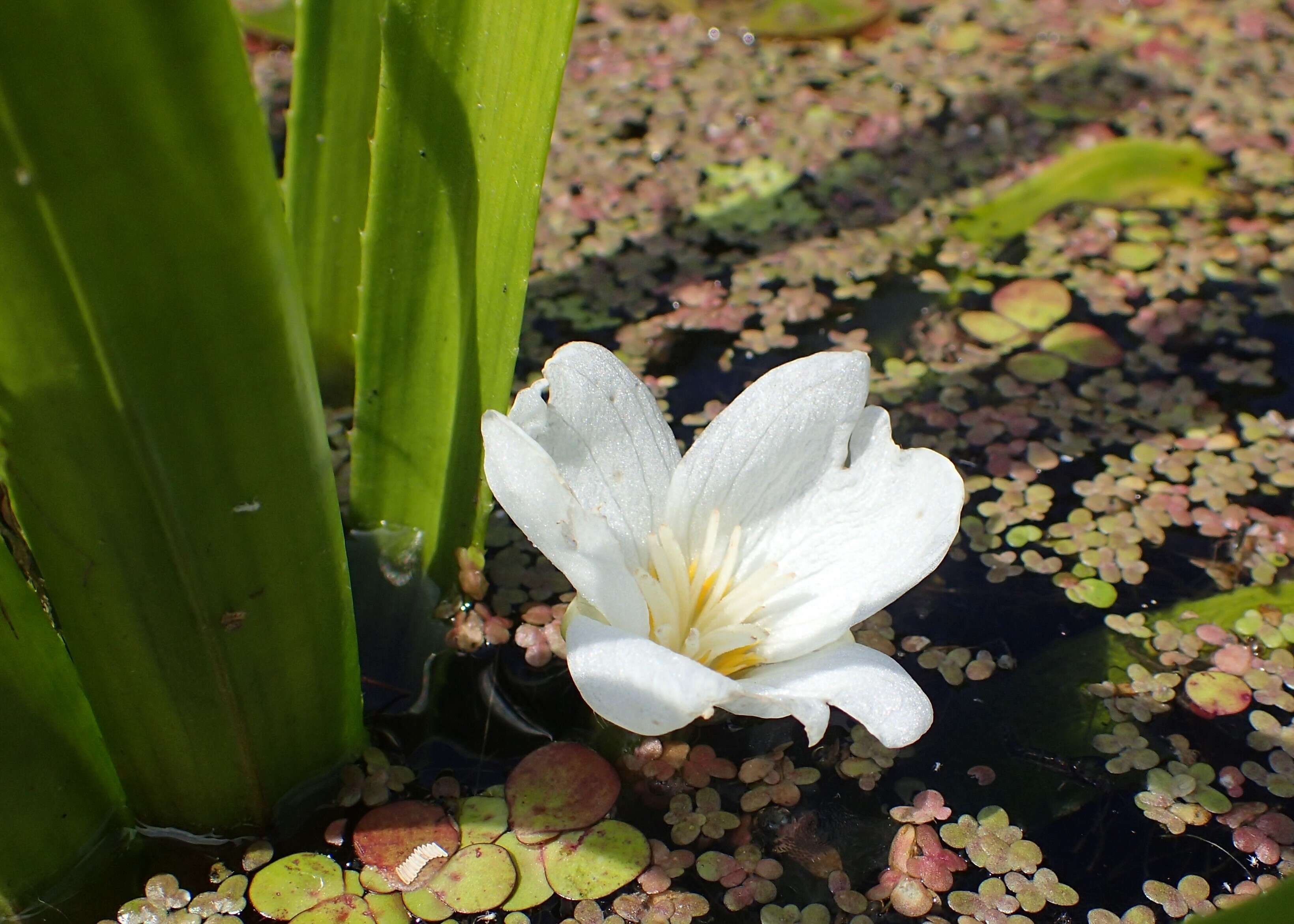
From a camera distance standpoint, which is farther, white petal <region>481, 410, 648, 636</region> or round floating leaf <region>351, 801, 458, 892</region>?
round floating leaf <region>351, 801, 458, 892</region>

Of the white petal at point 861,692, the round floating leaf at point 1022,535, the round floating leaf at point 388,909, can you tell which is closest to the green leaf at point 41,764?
the round floating leaf at point 388,909

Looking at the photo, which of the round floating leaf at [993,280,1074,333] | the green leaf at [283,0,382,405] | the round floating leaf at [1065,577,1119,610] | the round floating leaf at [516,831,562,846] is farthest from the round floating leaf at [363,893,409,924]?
the round floating leaf at [993,280,1074,333]

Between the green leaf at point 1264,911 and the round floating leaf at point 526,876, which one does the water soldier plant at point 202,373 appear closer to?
the round floating leaf at point 526,876

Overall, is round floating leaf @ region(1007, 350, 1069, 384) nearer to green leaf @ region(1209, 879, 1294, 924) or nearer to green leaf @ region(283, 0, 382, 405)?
green leaf @ region(283, 0, 382, 405)

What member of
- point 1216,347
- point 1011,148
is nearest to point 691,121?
point 1011,148

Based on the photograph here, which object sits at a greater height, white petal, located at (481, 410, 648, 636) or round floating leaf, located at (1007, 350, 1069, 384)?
white petal, located at (481, 410, 648, 636)

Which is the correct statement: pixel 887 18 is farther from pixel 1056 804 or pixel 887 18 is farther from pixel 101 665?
pixel 101 665
